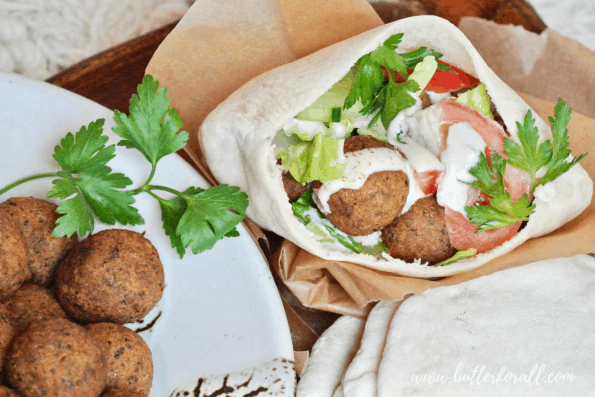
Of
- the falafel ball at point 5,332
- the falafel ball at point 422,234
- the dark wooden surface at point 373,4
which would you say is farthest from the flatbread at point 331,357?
the falafel ball at point 5,332

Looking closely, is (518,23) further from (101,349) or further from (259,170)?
(101,349)

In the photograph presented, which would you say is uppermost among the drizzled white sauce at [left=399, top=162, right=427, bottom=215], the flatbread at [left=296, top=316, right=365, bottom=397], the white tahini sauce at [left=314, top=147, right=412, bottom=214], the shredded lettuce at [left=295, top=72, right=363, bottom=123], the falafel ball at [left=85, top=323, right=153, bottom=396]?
the shredded lettuce at [left=295, top=72, right=363, bottom=123]

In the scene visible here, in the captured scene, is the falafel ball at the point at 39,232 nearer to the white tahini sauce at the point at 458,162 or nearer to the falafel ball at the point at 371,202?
the falafel ball at the point at 371,202

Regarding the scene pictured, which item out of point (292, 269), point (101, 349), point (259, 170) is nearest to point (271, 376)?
point (292, 269)

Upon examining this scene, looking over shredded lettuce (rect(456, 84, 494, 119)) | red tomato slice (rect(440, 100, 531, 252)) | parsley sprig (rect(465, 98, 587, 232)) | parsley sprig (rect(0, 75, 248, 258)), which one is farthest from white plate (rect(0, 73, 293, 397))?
shredded lettuce (rect(456, 84, 494, 119))

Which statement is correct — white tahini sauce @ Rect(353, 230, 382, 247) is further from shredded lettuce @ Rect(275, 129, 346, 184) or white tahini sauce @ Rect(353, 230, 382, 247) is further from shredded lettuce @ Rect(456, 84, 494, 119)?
shredded lettuce @ Rect(456, 84, 494, 119)

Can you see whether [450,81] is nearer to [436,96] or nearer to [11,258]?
[436,96]

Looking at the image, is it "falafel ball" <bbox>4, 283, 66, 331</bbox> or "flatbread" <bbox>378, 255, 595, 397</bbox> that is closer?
"falafel ball" <bbox>4, 283, 66, 331</bbox>
